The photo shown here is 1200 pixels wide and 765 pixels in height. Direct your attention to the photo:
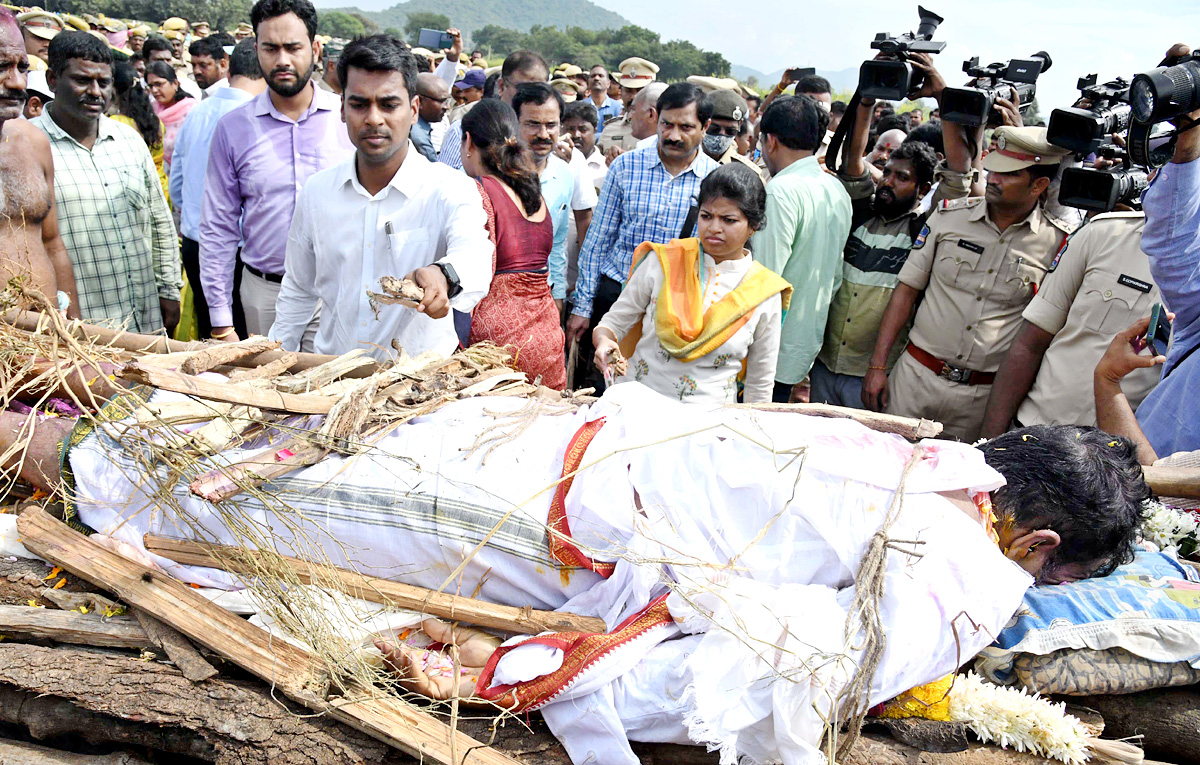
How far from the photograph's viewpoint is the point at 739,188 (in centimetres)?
361

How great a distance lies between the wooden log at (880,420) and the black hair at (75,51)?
3.90 meters

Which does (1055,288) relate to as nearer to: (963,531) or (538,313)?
(963,531)

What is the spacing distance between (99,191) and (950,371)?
182 inches

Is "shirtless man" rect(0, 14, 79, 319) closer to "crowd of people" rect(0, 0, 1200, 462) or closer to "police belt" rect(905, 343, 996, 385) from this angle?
"crowd of people" rect(0, 0, 1200, 462)

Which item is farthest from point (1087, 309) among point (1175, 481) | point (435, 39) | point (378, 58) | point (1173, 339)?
point (435, 39)

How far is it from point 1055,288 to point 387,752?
11.2 feet

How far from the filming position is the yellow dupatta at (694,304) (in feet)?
12.0

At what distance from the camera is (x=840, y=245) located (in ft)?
14.5

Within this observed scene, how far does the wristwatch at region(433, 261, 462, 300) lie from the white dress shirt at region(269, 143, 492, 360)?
27cm

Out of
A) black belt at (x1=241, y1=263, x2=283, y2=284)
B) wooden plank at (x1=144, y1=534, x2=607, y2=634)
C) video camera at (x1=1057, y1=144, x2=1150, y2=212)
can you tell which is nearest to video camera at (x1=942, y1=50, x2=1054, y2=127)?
video camera at (x1=1057, y1=144, x2=1150, y2=212)

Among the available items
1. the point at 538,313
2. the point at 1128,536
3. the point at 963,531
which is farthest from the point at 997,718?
the point at 538,313

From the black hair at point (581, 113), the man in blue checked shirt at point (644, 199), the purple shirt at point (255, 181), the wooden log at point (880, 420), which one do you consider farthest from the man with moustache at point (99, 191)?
the black hair at point (581, 113)

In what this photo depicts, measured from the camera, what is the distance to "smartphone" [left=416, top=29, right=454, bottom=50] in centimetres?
984

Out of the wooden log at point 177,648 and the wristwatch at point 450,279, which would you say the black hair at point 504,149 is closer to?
the wristwatch at point 450,279
